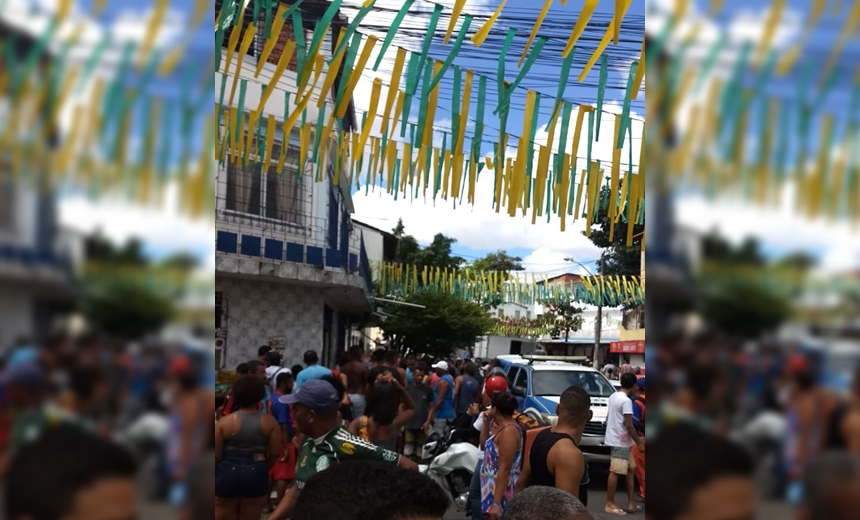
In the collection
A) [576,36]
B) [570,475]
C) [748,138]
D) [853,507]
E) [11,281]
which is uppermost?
[576,36]

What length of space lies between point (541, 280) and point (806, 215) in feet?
53.3

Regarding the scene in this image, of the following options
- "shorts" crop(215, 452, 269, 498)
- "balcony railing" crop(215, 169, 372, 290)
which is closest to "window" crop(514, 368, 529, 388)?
"balcony railing" crop(215, 169, 372, 290)

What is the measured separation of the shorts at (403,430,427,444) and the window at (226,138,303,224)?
9.65 feet

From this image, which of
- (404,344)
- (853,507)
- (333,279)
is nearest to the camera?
(853,507)

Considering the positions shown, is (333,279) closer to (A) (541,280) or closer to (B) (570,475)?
(A) (541,280)

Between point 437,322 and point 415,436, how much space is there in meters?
5.64

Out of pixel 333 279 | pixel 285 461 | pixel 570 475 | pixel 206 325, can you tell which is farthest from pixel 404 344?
pixel 206 325

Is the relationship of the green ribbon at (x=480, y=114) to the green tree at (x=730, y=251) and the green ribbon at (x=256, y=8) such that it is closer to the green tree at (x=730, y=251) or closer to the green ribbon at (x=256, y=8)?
the green ribbon at (x=256, y=8)

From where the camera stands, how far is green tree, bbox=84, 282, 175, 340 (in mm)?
581

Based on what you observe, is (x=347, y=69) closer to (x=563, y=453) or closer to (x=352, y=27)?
(x=352, y=27)

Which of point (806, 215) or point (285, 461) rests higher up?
point (806, 215)

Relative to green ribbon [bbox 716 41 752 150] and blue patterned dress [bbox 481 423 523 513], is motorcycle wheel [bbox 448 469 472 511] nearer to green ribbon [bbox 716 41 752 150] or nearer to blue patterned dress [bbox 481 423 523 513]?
blue patterned dress [bbox 481 423 523 513]

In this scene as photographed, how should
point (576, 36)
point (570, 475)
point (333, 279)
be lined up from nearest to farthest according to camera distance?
point (576, 36), point (570, 475), point (333, 279)

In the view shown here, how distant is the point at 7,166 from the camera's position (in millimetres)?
572
